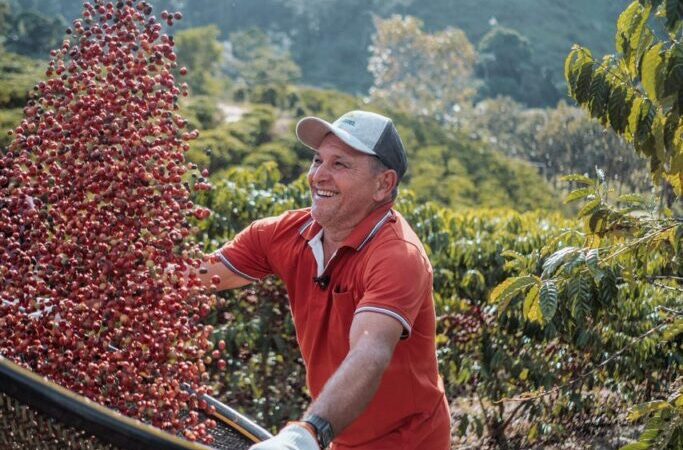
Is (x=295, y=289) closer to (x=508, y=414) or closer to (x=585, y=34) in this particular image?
(x=508, y=414)

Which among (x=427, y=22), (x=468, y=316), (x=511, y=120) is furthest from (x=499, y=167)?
(x=427, y=22)

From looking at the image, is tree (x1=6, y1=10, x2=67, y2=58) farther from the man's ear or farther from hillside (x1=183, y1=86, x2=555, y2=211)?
the man's ear

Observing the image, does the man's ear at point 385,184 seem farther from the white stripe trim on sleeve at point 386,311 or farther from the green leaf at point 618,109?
the green leaf at point 618,109

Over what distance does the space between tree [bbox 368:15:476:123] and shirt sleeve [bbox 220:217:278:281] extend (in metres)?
50.5

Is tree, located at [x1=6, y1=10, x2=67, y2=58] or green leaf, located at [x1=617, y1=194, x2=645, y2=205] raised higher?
tree, located at [x1=6, y1=10, x2=67, y2=58]

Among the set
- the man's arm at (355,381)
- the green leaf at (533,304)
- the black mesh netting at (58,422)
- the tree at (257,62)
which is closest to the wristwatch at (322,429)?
the man's arm at (355,381)

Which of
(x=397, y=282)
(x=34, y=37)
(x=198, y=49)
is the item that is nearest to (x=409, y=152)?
(x=397, y=282)

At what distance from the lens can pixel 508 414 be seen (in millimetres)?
5195

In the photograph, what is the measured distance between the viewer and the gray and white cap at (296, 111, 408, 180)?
109 inches

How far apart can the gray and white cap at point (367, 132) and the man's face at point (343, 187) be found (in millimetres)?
46

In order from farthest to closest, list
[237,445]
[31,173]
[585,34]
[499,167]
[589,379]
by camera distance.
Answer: [585,34] < [499,167] < [589,379] < [237,445] < [31,173]

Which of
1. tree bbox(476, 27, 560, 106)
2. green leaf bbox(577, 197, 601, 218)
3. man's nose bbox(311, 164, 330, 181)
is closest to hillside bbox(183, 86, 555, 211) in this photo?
green leaf bbox(577, 197, 601, 218)

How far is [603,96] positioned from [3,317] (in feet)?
6.57

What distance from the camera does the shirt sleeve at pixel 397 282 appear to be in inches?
94.0
